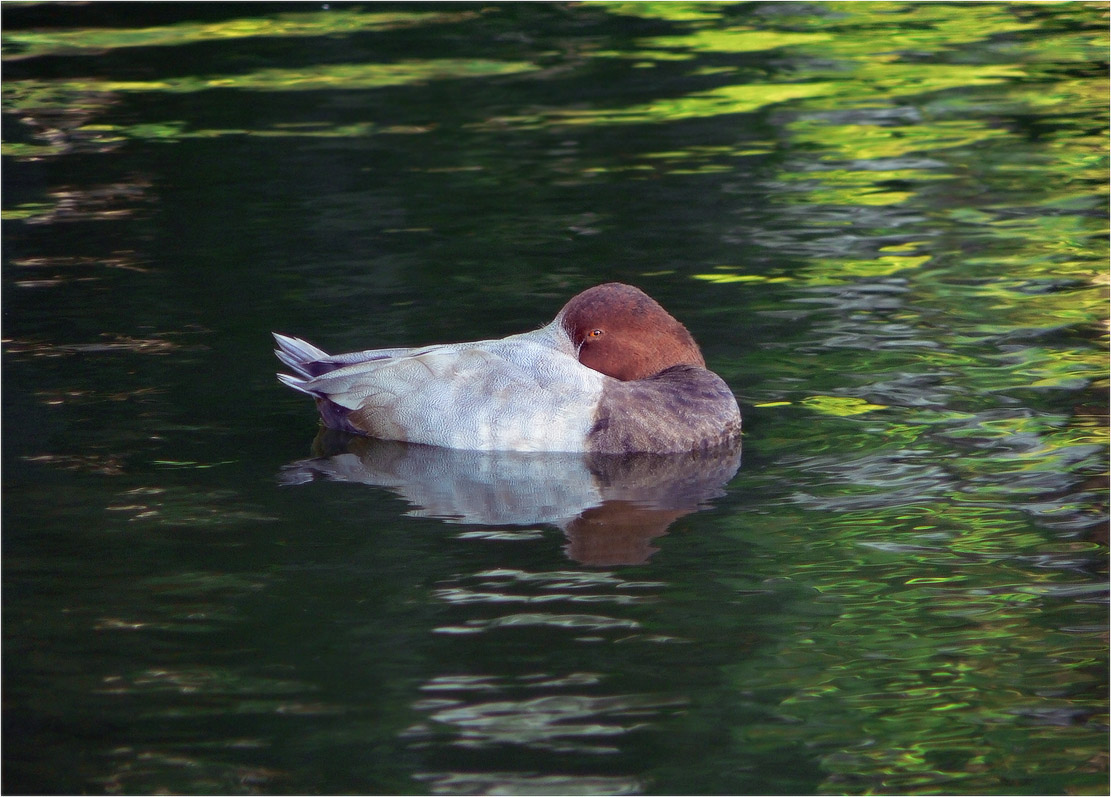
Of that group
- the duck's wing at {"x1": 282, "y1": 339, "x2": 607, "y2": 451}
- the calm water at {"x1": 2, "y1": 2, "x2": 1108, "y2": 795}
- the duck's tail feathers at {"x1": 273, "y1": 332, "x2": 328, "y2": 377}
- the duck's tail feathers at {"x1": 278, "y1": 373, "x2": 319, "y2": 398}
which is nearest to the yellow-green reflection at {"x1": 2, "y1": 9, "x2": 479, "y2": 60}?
→ the calm water at {"x1": 2, "y1": 2, "x2": 1108, "y2": 795}

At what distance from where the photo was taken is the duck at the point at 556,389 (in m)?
7.08

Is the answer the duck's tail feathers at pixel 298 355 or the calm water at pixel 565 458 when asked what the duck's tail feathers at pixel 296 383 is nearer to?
the duck's tail feathers at pixel 298 355

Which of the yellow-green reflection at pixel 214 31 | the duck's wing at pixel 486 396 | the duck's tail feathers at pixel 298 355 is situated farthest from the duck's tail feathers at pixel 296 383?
the yellow-green reflection at pixel 214 31

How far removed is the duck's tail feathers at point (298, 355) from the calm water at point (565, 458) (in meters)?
0.29

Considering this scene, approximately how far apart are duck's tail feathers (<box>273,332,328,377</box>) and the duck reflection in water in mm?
356

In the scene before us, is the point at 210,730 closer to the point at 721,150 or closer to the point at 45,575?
the point at 45,575

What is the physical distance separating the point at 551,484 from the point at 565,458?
33 centimetres

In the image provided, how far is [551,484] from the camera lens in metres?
6.79

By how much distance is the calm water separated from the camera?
4746 millimetres

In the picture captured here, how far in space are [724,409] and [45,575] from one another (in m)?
3.02

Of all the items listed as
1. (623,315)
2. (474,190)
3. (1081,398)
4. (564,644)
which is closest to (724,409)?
(623,315)

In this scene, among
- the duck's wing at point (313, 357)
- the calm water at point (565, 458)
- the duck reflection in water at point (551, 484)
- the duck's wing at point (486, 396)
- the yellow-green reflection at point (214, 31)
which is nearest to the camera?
the calm water at point (565, 458)

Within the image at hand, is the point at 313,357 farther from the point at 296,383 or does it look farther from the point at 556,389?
the point at 556,389

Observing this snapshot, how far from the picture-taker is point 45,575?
5844 millimetres
